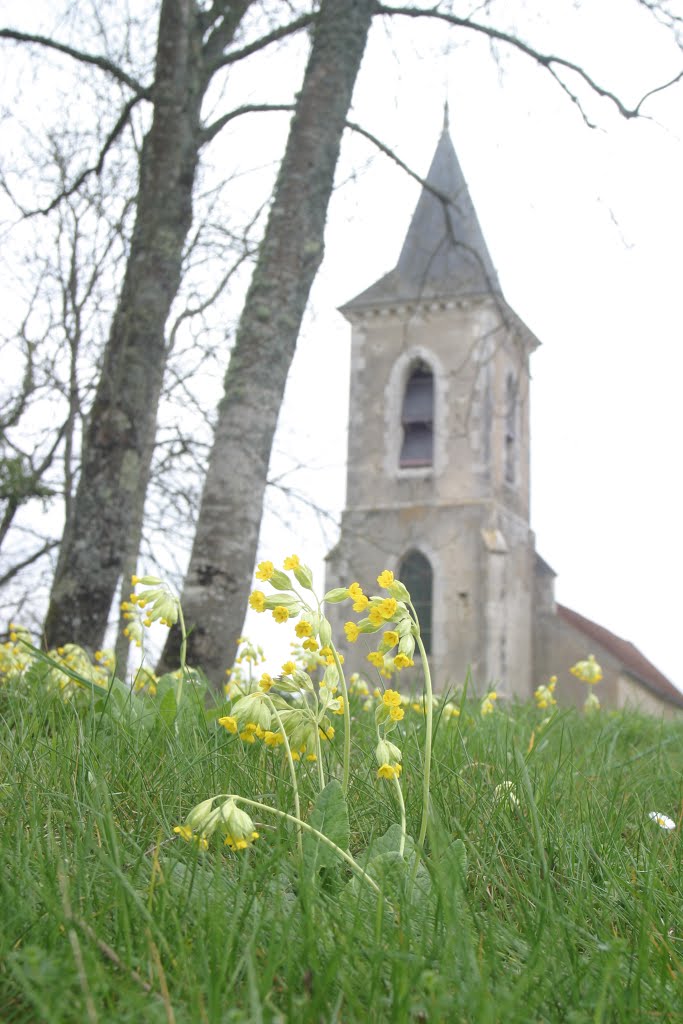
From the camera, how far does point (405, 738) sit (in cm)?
293

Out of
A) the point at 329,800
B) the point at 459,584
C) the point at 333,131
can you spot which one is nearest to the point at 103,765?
the point at 329,800

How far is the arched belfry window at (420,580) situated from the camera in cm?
3059

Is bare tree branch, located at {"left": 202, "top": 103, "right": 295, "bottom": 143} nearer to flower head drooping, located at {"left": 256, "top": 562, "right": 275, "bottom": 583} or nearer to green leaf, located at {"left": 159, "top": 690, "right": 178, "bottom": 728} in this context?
green leaf, located at {"left": 159, "top": 690, "right": 178, "bottom": 728}

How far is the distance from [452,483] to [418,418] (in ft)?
8.63

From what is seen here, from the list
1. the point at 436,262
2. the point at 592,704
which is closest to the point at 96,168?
the point at 592,704

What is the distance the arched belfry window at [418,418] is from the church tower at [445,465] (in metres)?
0.04

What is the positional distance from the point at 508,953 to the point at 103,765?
3.78 ft

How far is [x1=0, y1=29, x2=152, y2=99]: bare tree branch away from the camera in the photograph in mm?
9734

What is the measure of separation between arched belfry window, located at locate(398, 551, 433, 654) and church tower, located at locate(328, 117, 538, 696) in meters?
0.04

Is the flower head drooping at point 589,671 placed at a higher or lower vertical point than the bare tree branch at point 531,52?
lower

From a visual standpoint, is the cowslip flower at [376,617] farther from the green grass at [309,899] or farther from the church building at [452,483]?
the church building at [452,483]

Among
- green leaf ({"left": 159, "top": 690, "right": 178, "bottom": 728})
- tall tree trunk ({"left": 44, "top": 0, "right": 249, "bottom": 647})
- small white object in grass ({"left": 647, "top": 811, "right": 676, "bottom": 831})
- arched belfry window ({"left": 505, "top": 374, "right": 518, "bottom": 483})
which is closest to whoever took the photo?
small white object in grass ({"left": 647, "top": 811, "right": 676, "bottom": 831})

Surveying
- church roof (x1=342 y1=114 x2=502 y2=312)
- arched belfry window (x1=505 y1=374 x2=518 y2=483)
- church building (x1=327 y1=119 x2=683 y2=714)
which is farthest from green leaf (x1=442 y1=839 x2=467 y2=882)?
arched belfry window (x1=505 y1=374 x2=518 y2=483)

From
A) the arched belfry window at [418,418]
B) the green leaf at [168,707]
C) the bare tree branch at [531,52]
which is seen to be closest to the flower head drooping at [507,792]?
the green leaf at [168,707]
